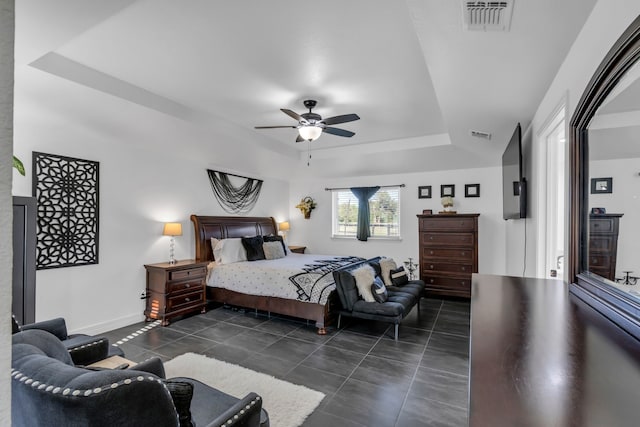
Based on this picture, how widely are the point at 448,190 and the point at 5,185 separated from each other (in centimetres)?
617

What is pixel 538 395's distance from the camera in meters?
0.69

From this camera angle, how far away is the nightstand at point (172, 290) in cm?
416

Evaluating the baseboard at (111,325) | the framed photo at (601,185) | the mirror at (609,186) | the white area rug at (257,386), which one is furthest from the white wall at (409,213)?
the framed photo at (601,185)

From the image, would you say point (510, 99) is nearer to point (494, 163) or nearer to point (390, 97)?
point (390, 97)

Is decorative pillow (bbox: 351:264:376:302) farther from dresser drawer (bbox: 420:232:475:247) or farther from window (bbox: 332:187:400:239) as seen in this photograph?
window (bbox: 332:187:400:239)

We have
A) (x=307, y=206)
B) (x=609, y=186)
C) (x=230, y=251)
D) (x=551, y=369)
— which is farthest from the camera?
(x=307, y=206)

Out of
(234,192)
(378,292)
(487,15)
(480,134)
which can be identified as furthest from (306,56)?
(234,192)

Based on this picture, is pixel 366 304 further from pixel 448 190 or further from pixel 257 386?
pixel 448 190

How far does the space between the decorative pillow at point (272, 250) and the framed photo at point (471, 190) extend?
3549 mm

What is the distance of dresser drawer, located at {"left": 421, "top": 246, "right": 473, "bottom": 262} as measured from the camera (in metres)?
5.27

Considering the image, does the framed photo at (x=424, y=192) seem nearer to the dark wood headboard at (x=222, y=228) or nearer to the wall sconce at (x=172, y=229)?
the dark wood headboard at (x=222, y=228)

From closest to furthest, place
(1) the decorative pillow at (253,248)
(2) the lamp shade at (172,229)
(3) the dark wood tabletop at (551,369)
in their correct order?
(3) the dark wood tabletop at (551,369) < (2) the lamp shade at (172,229) < (1) the decorative pillow at (253,248)

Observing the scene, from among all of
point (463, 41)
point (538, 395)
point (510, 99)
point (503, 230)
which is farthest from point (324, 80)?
point (503, 230)

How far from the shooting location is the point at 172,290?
4223 mm
